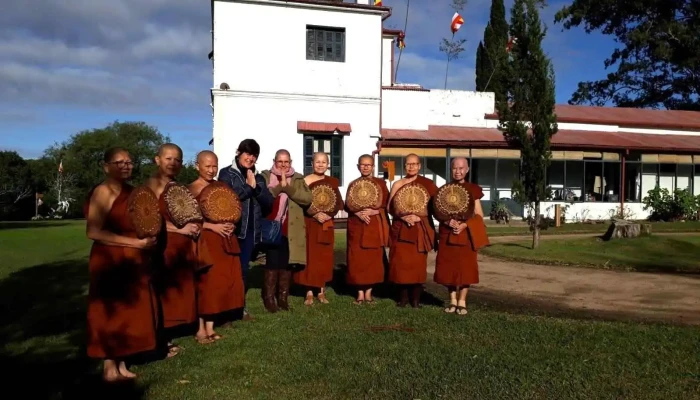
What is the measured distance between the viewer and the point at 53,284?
9531 millimetres

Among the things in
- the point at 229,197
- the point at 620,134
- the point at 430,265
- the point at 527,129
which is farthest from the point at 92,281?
the point at 620,134

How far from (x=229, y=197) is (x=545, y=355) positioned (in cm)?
323

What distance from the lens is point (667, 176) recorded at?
26172mm

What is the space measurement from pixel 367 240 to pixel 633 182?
72.4 ft

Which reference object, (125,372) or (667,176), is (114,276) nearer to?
(125,372)

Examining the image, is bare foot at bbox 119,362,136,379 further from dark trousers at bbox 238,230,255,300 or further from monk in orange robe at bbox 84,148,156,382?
dark trousers at bbox 238,230,255,300

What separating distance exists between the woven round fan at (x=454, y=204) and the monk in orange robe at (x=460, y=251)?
6 cm

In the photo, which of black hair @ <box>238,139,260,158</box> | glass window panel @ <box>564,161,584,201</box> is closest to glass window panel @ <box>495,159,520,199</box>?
glass window panel @ <box>564,161,584,201</box>

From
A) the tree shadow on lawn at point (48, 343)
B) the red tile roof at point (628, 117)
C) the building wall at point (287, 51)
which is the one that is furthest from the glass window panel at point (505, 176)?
the tree shadow on lawn at point (48, 343)

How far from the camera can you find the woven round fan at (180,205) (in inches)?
208

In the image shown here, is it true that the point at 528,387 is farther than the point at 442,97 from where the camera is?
No

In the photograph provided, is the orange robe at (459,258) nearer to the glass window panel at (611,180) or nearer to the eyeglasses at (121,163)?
the eyeglasses at (121,163)

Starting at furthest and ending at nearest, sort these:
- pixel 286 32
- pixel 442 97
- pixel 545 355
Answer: pixel 442 97
pixel 286 32
pixel 545 355

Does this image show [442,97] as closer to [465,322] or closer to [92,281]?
[465,322]
